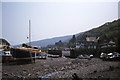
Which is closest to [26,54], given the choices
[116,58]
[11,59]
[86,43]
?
[11,59]

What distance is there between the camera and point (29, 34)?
27.6m

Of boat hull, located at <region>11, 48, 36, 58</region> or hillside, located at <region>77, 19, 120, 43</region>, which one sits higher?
hillside, located at <region>77, 19, 120, 43</region>

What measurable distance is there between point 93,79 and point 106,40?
5385 centimetres

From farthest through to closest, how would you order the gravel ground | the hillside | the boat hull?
the hillside
the boat hull
the gravel ground

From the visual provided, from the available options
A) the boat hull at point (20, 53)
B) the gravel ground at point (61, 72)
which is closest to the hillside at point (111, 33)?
the gravel ground at point (61, 72)

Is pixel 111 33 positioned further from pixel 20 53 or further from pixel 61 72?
pixel 61 72

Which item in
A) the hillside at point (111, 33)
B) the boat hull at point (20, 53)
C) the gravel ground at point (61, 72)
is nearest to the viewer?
the gravel ground at point (61, 72)

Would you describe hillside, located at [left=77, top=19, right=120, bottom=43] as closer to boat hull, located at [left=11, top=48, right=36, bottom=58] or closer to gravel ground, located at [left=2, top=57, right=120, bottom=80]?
gravel ground, located at [left=2, top=57, right=120, bottom=80]

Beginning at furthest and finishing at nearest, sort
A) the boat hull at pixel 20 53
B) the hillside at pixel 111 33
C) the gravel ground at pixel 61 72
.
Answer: the hillside at pixel 111 33
the boat hull at pixel 20 53
the gravel ground at pixel 61 72

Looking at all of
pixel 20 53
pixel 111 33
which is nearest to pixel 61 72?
pixel 20 53

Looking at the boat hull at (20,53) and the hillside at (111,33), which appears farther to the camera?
the hillside at (111,33)

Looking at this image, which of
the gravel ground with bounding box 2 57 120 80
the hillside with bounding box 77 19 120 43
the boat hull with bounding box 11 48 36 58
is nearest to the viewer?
the gravel ground with bounding box 2 57 120 80

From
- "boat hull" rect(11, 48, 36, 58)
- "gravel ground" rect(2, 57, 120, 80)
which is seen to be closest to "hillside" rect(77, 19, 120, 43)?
"gravel ground" rect(2, 57, 120, 80)

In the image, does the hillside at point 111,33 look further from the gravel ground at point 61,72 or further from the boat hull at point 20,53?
the boat hull at point 20,53
